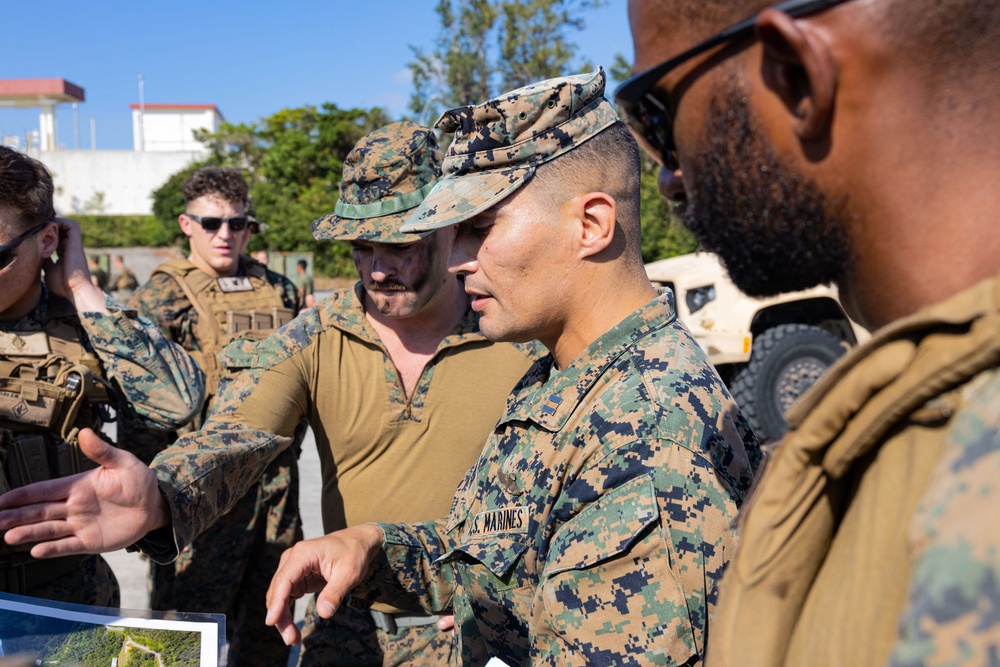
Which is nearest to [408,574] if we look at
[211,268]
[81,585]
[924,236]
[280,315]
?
[81,585]

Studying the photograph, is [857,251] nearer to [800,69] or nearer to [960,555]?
[800,69]

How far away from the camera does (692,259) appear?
25.0ft

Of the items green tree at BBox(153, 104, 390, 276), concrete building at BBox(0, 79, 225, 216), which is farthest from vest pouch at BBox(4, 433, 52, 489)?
concrete building at BBox(0, 79, 225, 216)

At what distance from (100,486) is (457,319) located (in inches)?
52.4

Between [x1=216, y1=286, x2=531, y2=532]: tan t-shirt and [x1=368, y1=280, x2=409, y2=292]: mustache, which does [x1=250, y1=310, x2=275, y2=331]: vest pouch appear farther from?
[x1=368, y1=280, x2=409, y2=292]: mustache

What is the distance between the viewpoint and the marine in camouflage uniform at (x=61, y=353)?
2.54 m

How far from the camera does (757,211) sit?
3.23ft

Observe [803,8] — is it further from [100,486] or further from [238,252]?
[238,252]

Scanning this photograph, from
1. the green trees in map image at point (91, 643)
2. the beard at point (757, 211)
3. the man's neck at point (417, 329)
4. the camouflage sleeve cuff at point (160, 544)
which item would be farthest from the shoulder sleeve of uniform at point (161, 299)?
the beard at point (757, 211)

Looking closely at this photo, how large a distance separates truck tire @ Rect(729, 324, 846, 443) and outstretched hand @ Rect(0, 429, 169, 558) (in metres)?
5.21

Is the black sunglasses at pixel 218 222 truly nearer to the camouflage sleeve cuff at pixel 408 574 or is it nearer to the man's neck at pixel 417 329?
the man's neck at pixel 417 329

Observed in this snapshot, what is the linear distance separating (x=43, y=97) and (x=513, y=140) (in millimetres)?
53819

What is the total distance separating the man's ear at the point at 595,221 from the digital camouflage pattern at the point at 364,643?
1.30 m

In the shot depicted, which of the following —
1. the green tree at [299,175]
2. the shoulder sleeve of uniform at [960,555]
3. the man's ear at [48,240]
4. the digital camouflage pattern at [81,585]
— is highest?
the green tree at [299,175]
